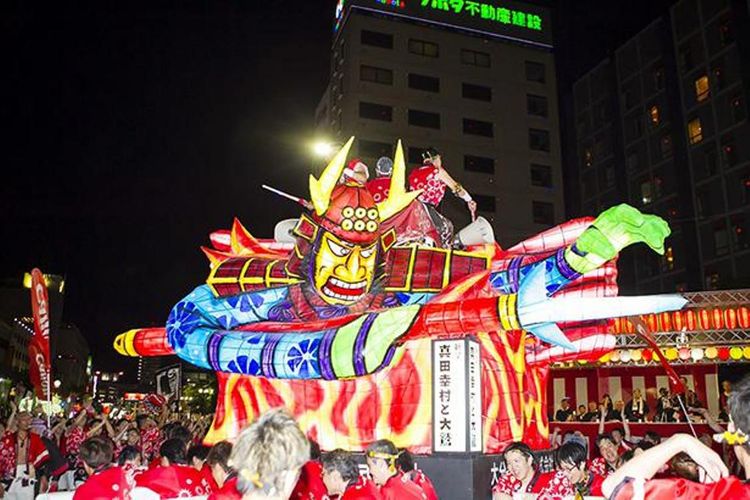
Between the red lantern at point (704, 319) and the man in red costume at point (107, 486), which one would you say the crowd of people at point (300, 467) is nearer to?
the man in red costume at point (107, 486)

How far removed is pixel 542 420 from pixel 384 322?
3.61 metres

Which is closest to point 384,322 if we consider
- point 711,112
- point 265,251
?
point 265,251

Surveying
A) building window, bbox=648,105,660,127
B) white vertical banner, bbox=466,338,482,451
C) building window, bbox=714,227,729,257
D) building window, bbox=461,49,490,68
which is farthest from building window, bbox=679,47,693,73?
white vertical banner, bbox=466,338,482,451

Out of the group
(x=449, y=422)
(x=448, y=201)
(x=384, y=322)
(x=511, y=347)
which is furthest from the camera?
(x=448, y=201)

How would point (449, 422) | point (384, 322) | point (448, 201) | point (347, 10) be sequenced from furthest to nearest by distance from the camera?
point (347, 10) → point (448, 201) → point (449, 422) → point (384, 322)

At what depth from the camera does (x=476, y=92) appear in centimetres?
4081

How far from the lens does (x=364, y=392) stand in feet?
33.8

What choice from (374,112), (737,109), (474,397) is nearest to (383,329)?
(474,397)

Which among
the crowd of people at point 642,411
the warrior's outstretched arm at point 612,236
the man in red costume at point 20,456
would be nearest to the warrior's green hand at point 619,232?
the warrior's outstretched arm at point 612,236

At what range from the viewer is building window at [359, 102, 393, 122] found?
1503 inches

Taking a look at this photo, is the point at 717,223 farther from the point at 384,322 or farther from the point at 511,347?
the point at 384,322

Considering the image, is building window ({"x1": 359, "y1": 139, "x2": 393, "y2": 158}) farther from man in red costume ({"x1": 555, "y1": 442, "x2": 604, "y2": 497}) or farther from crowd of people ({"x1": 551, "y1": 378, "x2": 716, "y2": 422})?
man in red costume ({"x1": 555, "y1": 442, "x2": 604, "y2": 497})

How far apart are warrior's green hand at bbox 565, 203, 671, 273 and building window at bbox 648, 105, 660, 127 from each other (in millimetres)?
33379

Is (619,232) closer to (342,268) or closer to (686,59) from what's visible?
(342,268)
